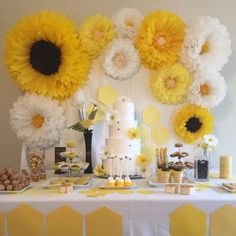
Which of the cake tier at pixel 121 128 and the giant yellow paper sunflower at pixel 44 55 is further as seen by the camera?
the giant yellow paper sunflower at pixel 44 55

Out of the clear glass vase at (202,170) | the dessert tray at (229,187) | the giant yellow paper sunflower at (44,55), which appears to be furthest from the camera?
the giant yellow paper sunflower at (44,55)

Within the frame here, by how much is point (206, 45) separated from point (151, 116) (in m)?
0.52

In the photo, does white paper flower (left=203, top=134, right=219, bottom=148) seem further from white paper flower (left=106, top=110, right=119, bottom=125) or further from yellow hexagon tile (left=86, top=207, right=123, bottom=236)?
yellow hexagon tile (left=86, top=207, right=123, bottom=236)

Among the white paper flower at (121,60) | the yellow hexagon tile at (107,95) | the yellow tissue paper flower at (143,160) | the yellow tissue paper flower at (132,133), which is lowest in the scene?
the yellow tissue paper flower at (143,160)

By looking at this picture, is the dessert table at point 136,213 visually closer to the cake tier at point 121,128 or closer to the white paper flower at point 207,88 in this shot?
the cake tier at point 121,128

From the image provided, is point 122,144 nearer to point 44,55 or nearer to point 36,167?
point 36,167

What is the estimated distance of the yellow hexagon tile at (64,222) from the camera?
3.82 ft

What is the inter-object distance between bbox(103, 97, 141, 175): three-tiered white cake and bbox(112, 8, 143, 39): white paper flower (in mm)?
464

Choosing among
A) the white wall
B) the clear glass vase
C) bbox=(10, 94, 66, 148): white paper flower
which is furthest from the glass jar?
the clear glass vase

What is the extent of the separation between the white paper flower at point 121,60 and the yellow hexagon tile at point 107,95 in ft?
0.27

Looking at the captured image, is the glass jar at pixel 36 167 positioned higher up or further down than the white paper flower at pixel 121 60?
further down

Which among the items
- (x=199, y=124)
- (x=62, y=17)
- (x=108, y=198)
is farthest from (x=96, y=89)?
(x=108, y=198)

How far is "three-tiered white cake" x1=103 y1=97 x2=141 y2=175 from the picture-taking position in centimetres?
163

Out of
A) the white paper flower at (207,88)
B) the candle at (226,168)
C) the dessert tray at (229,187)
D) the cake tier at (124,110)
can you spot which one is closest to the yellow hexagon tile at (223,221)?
the dessert tray at (229,187)
